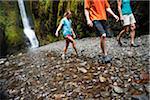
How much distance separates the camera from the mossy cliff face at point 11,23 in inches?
951

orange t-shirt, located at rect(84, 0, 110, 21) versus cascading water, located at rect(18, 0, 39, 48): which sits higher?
orange t-shirt, located at rect(84, 0, 110, 21)

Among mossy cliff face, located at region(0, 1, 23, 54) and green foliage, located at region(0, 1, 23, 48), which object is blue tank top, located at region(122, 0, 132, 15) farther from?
green foliage, located at region(0, 1, 23, 48)

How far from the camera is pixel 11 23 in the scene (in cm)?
2533

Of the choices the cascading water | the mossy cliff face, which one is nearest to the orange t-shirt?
the mossy cliff face

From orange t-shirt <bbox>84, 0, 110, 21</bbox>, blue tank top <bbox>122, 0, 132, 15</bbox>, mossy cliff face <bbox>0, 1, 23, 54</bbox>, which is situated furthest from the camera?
mossy cliff face <bbox>0, 1, 23, 54</bbox>

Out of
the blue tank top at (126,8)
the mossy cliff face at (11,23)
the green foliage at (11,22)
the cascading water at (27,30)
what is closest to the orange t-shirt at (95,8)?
the blue tank top at (126,8)

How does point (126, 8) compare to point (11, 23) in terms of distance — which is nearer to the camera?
point (126, 8)

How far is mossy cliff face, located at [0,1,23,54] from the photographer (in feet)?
79.3

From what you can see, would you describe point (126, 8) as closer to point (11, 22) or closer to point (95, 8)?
point (95, 8)

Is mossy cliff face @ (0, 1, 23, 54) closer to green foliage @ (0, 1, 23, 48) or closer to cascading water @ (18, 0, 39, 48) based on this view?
green foliage @ (0, 1, 23, 48)

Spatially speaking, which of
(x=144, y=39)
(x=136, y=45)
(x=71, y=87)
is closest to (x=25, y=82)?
(x=71, y=87)

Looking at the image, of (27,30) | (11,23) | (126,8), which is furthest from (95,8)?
(27,30)

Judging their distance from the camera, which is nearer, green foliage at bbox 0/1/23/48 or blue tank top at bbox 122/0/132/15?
blue tank top at bbox 122/0/132/15

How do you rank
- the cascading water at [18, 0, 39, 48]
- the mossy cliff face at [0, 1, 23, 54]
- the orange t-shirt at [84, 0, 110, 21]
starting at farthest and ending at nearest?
the cascading water at [18, 0, 39, 48], the mossy cliff face at [0, 1, 23, 54], the orange t-shirt at [84, 0, 110, 21]
